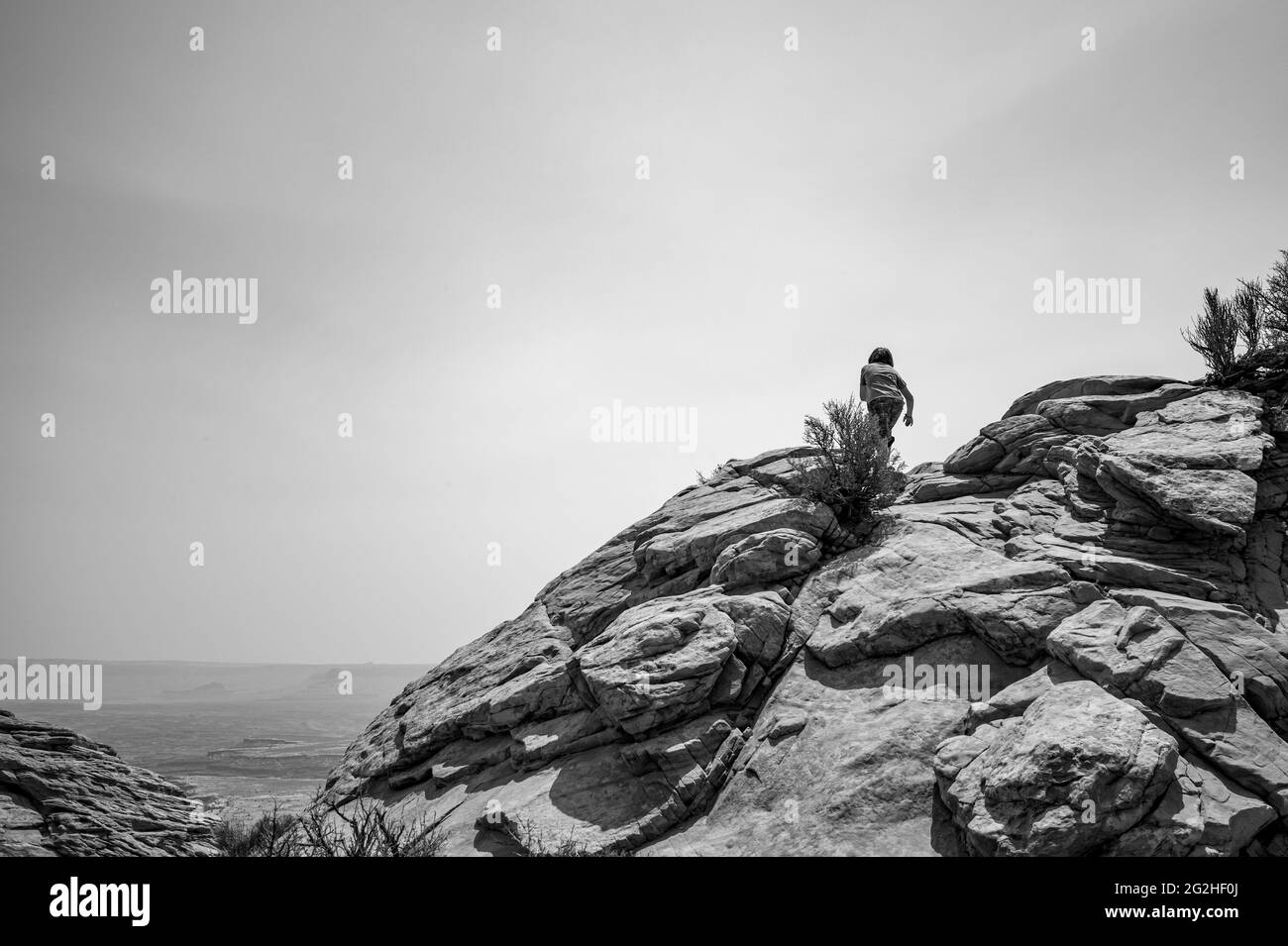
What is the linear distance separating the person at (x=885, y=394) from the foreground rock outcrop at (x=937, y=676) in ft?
5.15

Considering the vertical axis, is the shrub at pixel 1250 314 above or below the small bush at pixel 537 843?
above

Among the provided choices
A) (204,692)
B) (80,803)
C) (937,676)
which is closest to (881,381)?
(937,676)

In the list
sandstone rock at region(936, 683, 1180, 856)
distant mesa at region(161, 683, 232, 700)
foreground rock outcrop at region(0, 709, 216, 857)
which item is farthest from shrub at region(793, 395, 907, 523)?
distant mesa at region(161, 683, 232, 700)

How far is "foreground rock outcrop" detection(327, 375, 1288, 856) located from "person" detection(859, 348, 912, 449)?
1570mm

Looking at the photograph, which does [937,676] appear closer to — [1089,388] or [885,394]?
[885,394]

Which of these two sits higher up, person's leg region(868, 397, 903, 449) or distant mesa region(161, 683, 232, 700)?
person's leg region(868, 397, 903, 449)

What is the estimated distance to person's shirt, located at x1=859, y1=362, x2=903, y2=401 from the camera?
15.3 meters

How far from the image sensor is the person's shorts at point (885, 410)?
15.2 m

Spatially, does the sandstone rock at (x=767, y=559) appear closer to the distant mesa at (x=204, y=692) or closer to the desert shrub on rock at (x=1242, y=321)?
the desert shrub on rock at (x=1242, y=321)

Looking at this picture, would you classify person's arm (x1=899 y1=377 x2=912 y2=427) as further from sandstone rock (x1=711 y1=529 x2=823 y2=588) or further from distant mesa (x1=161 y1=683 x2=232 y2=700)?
distant mesa (x1=161 y1=683 x2=232 y2=700)

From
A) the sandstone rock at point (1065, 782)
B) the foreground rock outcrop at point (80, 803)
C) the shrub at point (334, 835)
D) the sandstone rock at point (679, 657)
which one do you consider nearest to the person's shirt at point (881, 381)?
the sandstone rock at point (679, 657)

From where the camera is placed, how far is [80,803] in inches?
463

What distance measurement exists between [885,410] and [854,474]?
300 cm
